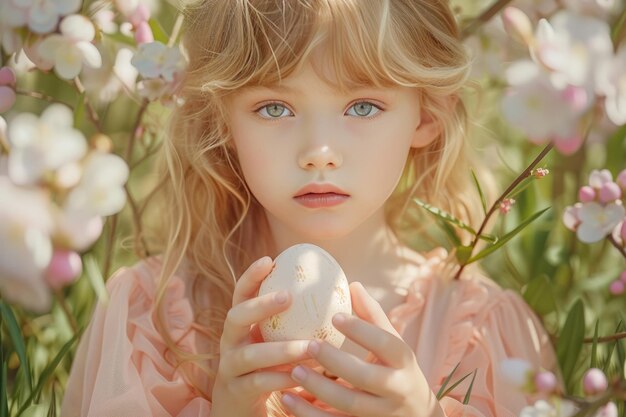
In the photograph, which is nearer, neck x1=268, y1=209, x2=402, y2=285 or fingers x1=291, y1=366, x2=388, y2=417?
fingers x1=291, y1=366, x2=388, y2=417

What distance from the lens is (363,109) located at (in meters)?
1.37

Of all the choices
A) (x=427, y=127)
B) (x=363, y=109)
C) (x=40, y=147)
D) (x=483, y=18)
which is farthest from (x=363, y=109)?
(x=40, y=147)

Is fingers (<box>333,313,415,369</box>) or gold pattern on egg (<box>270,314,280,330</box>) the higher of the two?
fingers (<box>333,313,415,369</box>)

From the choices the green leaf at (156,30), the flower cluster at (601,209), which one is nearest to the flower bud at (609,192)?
the flower cluster at (601,209)

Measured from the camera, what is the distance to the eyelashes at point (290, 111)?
136 centimetres

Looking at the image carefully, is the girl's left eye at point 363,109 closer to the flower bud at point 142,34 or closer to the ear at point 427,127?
the ear at point 427,127

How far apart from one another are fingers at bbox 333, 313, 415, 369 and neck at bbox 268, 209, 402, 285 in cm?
36

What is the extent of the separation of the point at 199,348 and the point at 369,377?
44cm

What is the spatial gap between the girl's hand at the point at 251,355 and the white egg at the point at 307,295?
0.07 feet

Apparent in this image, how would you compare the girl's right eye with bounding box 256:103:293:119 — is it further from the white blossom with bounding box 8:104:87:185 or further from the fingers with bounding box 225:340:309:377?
the white blossom with bounding box 8:104:87:185

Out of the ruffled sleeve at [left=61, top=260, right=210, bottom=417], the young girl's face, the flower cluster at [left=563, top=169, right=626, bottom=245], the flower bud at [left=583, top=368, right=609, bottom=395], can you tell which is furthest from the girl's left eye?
the flower bud at [left=583, top=368, right=609, bottom=395]

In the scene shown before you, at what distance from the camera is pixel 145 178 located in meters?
2.54

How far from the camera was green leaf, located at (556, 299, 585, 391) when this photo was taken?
155cm

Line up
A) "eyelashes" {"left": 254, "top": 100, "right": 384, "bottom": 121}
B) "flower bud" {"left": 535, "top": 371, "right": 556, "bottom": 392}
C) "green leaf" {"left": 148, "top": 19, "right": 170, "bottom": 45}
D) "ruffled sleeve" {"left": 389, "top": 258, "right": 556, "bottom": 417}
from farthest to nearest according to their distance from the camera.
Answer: "green leaf" {"left": 148, "top": 19, "right": 170, "bottom": 45} < "ruffled sleeve" {"left": 389, "top": 258, "right": 556, "bottom": 417} < "eyelashes" {"left": 254, "top": 100, "right": 384, "bottom": 121} < "flower bud" {"left": 535, "top": 371, "right": 556, "bottom": 392}
